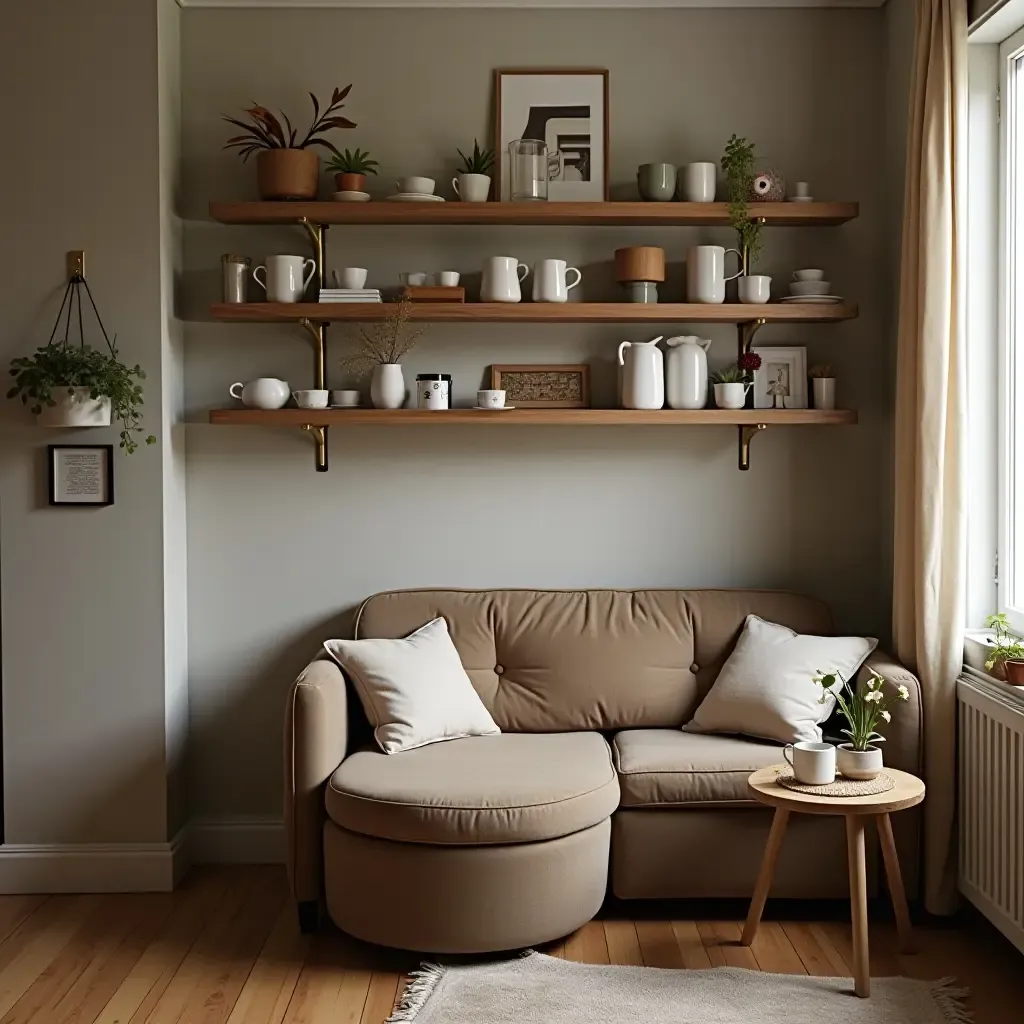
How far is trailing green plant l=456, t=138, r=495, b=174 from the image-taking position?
11.9ft

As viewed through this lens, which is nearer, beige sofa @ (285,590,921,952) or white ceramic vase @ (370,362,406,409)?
beige sofa @ (285,590,921,952)

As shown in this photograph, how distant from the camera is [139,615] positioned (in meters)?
3.49

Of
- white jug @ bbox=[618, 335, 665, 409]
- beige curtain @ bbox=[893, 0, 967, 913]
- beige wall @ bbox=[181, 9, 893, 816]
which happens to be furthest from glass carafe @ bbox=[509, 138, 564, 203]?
beige curtain @ bbox=[893, 0, 967, 913]

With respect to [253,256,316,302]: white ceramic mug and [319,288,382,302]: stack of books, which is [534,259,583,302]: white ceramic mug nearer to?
[319,288,382,302]: stack of books

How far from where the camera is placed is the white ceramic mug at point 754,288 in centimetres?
355

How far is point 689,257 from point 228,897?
7.88 feet

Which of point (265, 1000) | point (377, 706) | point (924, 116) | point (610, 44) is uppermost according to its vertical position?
point (610, 44)

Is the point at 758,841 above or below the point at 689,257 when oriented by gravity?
below

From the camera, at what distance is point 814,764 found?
2793 mm

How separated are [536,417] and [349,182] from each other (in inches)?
36.5

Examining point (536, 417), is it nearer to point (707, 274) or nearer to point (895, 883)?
point (707, 274)

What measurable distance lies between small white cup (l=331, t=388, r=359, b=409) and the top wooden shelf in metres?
0.53

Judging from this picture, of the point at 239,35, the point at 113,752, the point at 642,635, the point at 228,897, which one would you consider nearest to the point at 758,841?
the point at 642,635

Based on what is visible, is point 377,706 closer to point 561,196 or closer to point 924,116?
point 561,196
